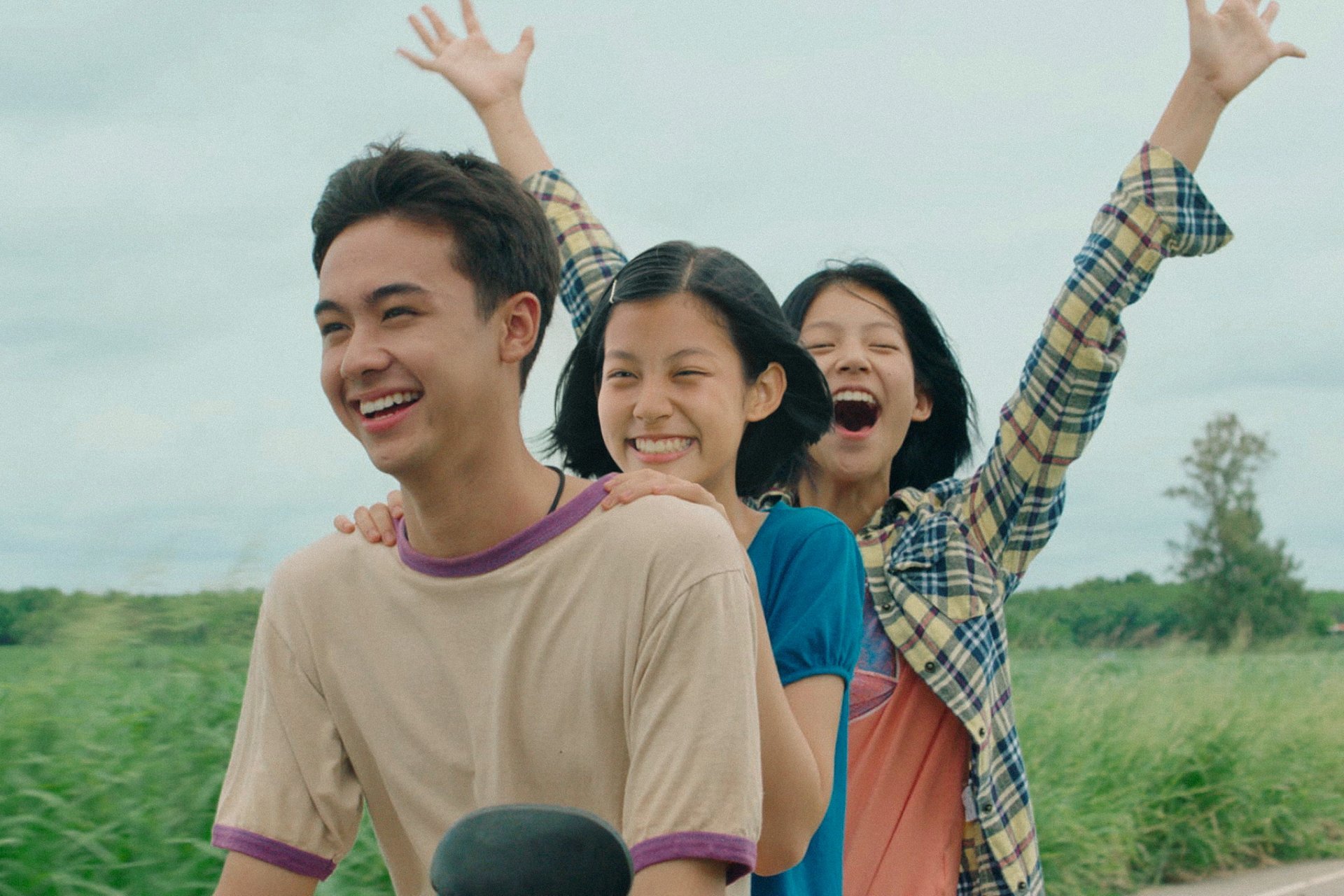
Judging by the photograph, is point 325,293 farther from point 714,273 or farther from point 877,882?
point 877,882

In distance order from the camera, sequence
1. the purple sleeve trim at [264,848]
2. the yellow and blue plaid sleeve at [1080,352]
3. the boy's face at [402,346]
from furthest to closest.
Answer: the yellow and blue plaid sleeve at [1080,352]
the purple sleeve trim at [264,848]
the boy's face at [402,346]

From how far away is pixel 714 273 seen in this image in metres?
2.50

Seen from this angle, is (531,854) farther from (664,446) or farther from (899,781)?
(899,781)

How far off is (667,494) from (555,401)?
0.93 m

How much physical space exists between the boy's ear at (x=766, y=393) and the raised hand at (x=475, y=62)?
53.9 inches

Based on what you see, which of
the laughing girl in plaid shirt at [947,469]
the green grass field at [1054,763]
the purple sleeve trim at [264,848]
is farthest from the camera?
the green grass field at [1054,763]

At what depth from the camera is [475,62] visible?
3.73 m

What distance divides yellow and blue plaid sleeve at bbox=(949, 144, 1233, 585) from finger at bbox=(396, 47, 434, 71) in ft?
5.27

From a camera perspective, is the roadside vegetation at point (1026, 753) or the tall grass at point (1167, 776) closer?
the roadside vegetation at point (1026, 753)

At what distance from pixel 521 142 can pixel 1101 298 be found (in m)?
1.39

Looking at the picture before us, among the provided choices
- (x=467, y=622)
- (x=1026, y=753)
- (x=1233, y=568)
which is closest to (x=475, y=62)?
(x=467, y=622)

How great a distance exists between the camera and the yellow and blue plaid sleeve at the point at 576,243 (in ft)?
11.3

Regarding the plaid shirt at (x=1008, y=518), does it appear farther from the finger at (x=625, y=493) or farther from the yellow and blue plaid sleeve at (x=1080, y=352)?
the finger at (x=625, y=493)

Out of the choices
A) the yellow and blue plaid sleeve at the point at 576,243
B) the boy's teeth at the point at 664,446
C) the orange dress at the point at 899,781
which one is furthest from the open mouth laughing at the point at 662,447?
the yellow and blue plaid sleeve at the point at 576,243
